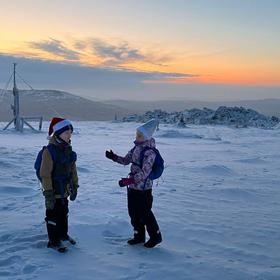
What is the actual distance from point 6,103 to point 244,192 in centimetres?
8439

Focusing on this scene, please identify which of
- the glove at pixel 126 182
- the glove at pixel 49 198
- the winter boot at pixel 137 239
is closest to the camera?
the glove at pixel 49 198

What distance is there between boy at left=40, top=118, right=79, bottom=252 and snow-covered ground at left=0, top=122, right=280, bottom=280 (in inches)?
11.9

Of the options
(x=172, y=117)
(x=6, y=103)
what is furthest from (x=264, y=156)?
(x=6, y=103)

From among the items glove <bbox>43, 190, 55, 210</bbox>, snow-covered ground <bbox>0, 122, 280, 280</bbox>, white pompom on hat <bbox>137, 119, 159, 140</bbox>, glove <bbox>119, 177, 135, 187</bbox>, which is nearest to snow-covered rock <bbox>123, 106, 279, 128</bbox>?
snow-covered ground <bbox>0, 122, 280, 280</bbox>

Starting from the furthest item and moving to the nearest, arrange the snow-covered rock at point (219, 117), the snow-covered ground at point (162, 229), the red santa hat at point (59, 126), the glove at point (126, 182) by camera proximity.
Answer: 1. the snow-covered rock at point (219, 117)
2. the glove at point (126, 182)
3. the red santa hat at point (59, 126)
4. the snow-covered ground at point (162, 229)

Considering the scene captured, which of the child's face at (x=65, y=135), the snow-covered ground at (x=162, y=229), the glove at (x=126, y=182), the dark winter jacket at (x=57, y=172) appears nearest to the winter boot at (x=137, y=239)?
the snow-covered ground at (x=162, y=229)

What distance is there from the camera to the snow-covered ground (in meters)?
4.37

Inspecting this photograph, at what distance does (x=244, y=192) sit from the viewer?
28.7 feet

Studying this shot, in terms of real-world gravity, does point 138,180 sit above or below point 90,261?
above

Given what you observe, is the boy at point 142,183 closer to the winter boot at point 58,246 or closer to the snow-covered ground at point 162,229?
the snow-covered ground at point 162,229

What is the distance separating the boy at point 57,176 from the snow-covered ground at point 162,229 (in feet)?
0.99

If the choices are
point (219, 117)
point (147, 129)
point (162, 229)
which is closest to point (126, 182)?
point (147, 129)

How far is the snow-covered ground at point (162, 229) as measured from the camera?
4.37 metres

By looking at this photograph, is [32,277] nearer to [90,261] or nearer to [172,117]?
[90,261]
